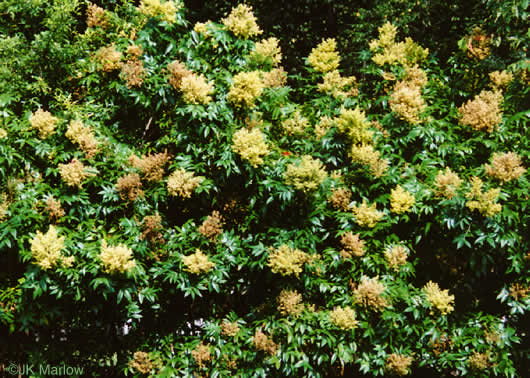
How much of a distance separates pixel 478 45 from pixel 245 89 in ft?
7.94

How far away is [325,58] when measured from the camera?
204 inches

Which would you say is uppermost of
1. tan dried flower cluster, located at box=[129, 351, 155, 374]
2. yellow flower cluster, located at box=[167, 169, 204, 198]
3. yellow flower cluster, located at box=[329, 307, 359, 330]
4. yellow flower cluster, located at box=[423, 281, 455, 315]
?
yellow flower cluster, located at box=[167, 169, 204, 198]

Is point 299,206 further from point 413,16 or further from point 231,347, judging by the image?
point 413,16

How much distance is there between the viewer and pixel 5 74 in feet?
14.1

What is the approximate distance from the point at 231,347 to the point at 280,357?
427 millimetres

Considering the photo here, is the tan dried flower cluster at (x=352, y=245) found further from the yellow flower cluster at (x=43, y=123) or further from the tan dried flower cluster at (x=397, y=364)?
the yellow flower cluster at (x=43, y=123)

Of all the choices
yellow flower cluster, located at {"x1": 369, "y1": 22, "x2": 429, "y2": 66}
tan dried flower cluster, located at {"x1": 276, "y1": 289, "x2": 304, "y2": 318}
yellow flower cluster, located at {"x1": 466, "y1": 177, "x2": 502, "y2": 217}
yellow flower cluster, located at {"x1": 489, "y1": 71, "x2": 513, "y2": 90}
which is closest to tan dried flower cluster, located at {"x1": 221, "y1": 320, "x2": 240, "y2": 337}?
tan dried flower cluster, located at {"x1": 276, "y1": 289, "x2": 304, "y2": 318}

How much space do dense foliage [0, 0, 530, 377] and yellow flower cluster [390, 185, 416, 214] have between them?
0.02 metres

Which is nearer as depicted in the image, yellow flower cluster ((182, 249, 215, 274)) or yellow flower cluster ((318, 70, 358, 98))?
yellow flower cluster ((182, 249, 215, 274))

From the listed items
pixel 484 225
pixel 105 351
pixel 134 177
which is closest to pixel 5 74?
pixel 134 177

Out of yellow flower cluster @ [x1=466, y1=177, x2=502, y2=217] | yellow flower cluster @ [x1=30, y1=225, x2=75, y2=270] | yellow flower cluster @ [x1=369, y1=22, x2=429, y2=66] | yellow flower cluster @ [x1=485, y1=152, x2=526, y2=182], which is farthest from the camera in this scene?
yellow flower cluster @ [x1=369, y1=22, x2=429, y2=66]

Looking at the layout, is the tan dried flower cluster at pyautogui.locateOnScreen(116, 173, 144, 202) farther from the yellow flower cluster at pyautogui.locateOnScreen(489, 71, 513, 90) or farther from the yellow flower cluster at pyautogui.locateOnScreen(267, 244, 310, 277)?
the yellow flower cluster at pyautogui.locateOnScreen(489, 71, 513, 90)

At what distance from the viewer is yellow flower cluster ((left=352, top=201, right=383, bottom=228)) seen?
429 centimetres

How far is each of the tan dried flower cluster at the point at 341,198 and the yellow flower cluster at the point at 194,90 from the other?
4.43ft
